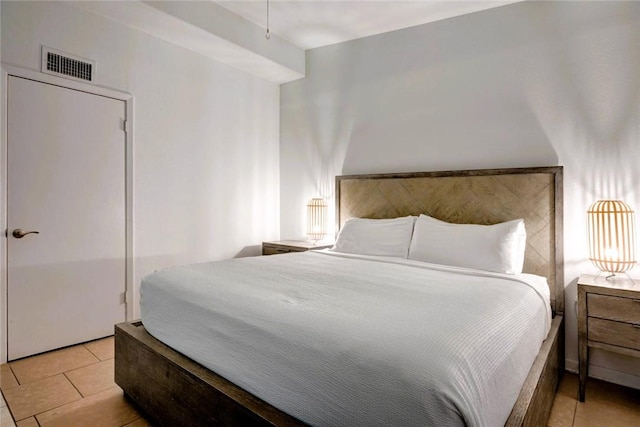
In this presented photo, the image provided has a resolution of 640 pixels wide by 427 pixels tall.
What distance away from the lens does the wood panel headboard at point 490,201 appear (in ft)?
8.36

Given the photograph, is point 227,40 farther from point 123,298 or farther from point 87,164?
point 123,298

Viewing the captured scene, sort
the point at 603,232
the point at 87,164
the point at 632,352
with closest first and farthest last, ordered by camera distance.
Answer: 1. the point at 632,352
2. the point at 603,232
3. the point at 87,164

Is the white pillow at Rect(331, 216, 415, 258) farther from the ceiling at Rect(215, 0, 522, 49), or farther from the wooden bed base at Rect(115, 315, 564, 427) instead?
the ceiling at Rect(215, 0, 522, 49)

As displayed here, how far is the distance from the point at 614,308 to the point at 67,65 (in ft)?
13.0

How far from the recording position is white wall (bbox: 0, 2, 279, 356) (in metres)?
2.68

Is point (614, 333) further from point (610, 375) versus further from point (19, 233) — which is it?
point (19, 233)

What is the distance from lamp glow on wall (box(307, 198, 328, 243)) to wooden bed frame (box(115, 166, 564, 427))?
0.65 feet

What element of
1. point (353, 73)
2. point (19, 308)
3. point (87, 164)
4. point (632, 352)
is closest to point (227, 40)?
point (353, 73)

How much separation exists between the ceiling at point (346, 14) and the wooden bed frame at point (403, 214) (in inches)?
54.6

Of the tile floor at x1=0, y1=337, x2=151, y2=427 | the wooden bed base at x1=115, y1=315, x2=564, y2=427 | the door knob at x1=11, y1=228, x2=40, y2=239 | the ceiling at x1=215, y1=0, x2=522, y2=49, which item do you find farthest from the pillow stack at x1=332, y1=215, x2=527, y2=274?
the door knob at x1=11, y1=228, x2=40, y2=239

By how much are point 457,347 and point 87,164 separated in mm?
2943

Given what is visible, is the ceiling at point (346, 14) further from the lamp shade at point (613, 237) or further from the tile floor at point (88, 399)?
the tile floor at point (88, 399)

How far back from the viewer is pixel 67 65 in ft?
8.80

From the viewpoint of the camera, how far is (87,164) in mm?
2816
